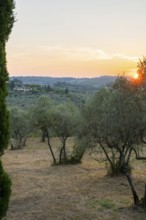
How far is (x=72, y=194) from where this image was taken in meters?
24.0

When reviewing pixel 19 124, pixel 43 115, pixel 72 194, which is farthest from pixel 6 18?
pixel 19 124

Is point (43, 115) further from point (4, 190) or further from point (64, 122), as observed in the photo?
point (4, 190)

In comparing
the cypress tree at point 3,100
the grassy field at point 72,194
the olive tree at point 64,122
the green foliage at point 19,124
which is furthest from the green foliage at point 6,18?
the green foliage at point 19,124

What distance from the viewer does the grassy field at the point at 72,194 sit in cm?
1906

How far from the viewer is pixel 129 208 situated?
19.8 m

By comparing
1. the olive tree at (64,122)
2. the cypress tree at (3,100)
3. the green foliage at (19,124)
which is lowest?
the green foliage at (19,124)

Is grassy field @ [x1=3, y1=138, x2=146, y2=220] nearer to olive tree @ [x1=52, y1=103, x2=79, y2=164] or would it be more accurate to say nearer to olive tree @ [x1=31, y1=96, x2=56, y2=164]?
olive tree @ [x1=52, y1=103, x2=79, y2=164]

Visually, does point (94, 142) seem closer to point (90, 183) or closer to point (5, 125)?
point (90, 183)

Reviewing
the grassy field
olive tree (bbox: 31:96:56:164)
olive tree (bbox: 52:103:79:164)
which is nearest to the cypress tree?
the grassy field

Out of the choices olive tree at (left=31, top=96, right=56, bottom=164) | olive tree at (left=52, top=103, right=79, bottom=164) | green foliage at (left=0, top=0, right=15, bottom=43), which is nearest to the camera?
green foliage at (left=0, top=0, right=15, bottom=43)

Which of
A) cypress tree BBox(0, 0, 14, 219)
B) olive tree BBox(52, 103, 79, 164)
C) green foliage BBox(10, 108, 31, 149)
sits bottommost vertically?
green foliage BBox(10, 108, 31, 149)

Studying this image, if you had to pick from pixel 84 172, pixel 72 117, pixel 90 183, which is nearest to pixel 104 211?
pixel 90 183

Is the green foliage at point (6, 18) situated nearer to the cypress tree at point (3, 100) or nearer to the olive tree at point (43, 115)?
the cypress tree at point (3, 100)

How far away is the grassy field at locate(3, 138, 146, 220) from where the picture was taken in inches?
750
